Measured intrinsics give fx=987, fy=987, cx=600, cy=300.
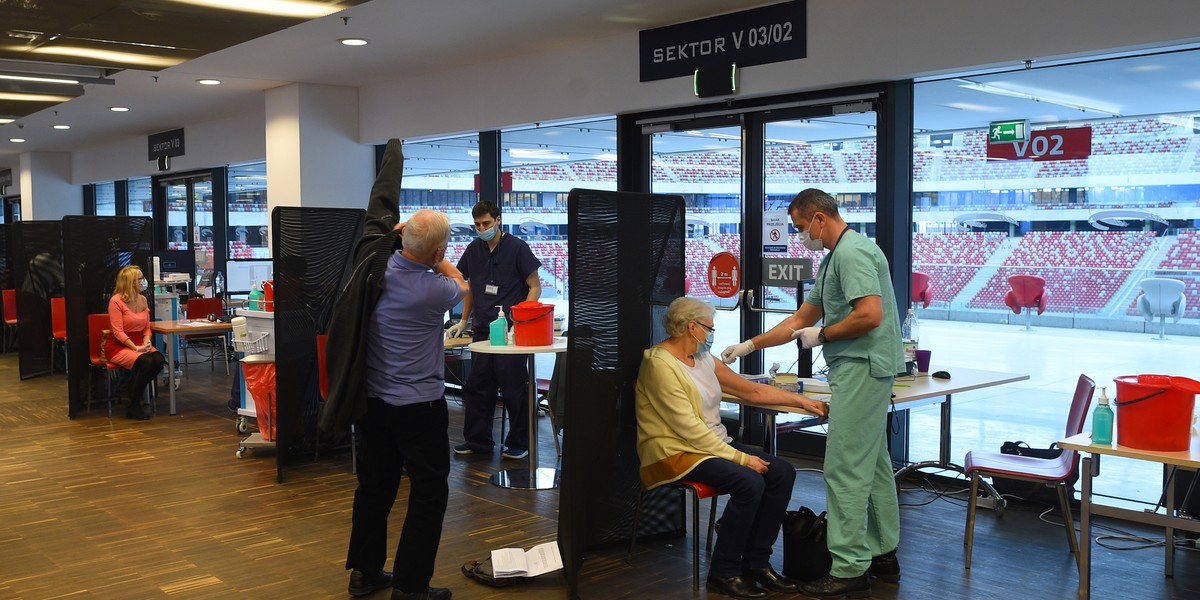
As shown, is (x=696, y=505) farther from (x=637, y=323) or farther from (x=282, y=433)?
(x=282, y=433)

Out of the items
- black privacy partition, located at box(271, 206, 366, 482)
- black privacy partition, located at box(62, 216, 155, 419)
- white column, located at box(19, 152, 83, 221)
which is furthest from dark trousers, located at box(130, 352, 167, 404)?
white column, located at box(19, 152, 83, 221)

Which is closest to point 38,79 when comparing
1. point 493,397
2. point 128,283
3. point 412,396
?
point 128,283

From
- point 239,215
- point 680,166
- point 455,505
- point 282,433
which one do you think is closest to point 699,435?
point 455,505

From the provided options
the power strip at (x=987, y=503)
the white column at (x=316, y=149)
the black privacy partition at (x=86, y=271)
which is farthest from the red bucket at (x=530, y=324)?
the white column at (x=316, y=149)

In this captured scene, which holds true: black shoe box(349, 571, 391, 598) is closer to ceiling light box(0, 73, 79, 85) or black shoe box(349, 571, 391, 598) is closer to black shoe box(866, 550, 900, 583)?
black shoe box(866, 550, 900, 583)

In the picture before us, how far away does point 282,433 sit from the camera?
632cm

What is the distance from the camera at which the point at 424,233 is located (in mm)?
3934

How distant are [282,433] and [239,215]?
7.98 metres

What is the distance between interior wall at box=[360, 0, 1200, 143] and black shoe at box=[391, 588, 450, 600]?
13.0 feet

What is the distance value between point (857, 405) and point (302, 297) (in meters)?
3.83

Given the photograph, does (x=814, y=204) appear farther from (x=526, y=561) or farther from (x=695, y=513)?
(x=526, y=561)

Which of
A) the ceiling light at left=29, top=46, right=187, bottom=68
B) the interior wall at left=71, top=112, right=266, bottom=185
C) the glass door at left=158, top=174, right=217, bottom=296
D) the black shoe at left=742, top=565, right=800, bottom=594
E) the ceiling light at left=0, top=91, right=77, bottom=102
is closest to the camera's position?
the black shoe at left=742, top=565, right=800, bottom=594

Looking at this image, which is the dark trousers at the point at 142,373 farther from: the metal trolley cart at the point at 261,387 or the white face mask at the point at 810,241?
the white face mask at the point at 810,241

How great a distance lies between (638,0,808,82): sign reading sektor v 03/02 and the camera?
6.41 meters
